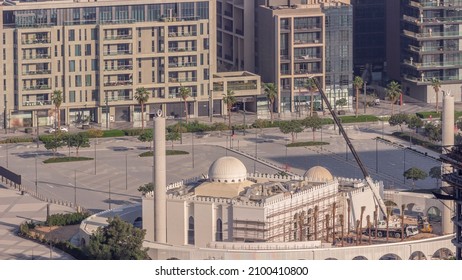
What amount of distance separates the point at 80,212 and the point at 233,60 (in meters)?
54.8

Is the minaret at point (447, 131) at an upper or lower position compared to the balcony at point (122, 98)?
→ lower

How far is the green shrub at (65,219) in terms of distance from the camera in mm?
141250

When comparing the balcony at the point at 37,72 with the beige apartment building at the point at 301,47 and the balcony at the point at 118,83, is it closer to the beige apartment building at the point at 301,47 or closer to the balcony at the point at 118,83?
the balcony at the point at 118,83

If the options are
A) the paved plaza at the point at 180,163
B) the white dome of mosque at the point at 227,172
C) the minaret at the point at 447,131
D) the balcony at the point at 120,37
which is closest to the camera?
the white dome of mosque at the point at 227,172

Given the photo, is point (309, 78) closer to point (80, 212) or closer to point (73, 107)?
point (73, 107)

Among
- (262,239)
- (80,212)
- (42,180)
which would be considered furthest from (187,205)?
(42,180)

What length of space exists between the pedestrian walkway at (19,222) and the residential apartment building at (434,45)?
49170 millimetres

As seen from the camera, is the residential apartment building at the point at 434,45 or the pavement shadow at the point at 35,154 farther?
the residential apartment building at the point at 434,45

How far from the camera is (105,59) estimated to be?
182 m

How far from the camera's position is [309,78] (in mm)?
187250

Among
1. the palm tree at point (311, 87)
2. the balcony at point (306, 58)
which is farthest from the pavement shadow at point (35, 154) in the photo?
the balcony at point (306, 58)

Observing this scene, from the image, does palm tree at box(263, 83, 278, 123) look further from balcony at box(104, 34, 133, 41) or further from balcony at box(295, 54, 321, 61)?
balcony at box(104, 34, 133, 41)

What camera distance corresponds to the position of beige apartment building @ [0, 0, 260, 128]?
180000mm

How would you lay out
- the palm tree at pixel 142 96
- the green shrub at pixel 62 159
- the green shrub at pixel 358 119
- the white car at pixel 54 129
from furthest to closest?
the green shrub at pixel 358 119 < the palm tree at pixel 142 96 < the white car at pixel 54 129 < the green shrub at pixel 62 159
